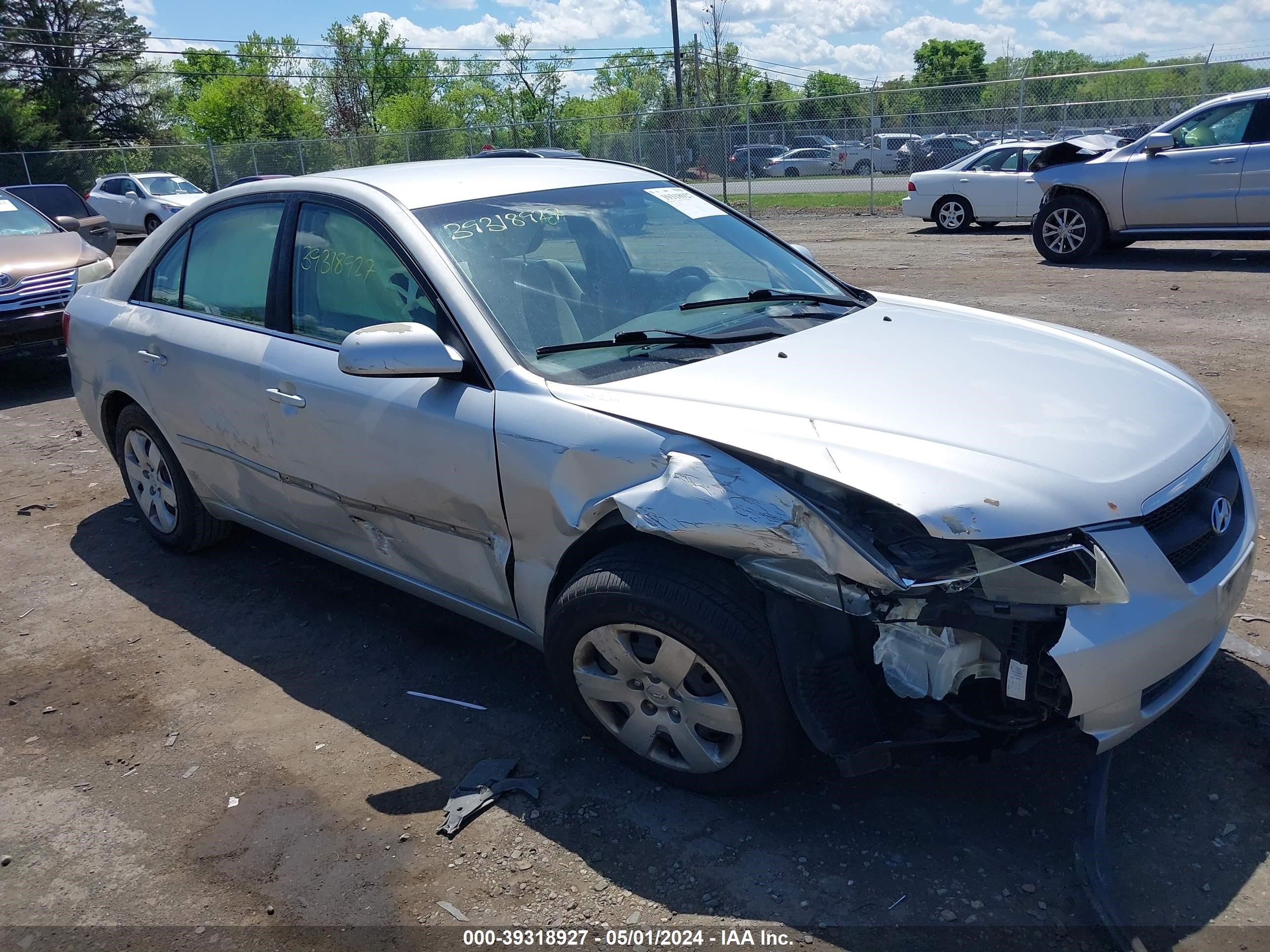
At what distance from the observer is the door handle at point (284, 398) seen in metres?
3.62

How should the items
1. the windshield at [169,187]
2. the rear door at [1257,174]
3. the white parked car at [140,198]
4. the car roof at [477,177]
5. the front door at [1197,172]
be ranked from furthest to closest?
the windshield at [169,187]
the white parked car at [140,198]
the front door at [1197,172]
the rear door at [1257,174]
the car roof at [477,177]

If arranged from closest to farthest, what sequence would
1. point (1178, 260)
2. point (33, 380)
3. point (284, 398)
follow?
point (284, 398)
point (33, 380)
point (1178, 260)

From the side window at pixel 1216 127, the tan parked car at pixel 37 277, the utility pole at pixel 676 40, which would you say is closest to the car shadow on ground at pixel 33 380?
the tan parked car at pixel 37 277

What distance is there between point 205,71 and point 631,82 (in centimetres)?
3078

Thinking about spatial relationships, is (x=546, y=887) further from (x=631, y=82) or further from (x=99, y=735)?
(x=631, y=82)

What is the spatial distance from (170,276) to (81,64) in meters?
52.9

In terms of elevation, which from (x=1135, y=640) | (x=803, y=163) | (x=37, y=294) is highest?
(x=803, y=163)

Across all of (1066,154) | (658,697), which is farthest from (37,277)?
(1066,154)

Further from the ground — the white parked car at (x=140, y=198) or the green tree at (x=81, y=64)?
the green tree at (x=81, y=64)

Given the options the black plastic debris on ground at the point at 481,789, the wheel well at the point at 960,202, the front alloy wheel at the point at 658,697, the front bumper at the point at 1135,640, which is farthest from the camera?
the wheel well at the point at 960,202

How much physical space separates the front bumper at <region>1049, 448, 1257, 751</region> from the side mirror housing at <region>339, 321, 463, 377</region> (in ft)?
6.08

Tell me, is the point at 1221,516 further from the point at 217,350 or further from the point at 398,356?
the point at 217,350

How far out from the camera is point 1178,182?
11156mm

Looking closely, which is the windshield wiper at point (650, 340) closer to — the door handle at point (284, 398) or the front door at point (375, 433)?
the front door at point (375, 433)
